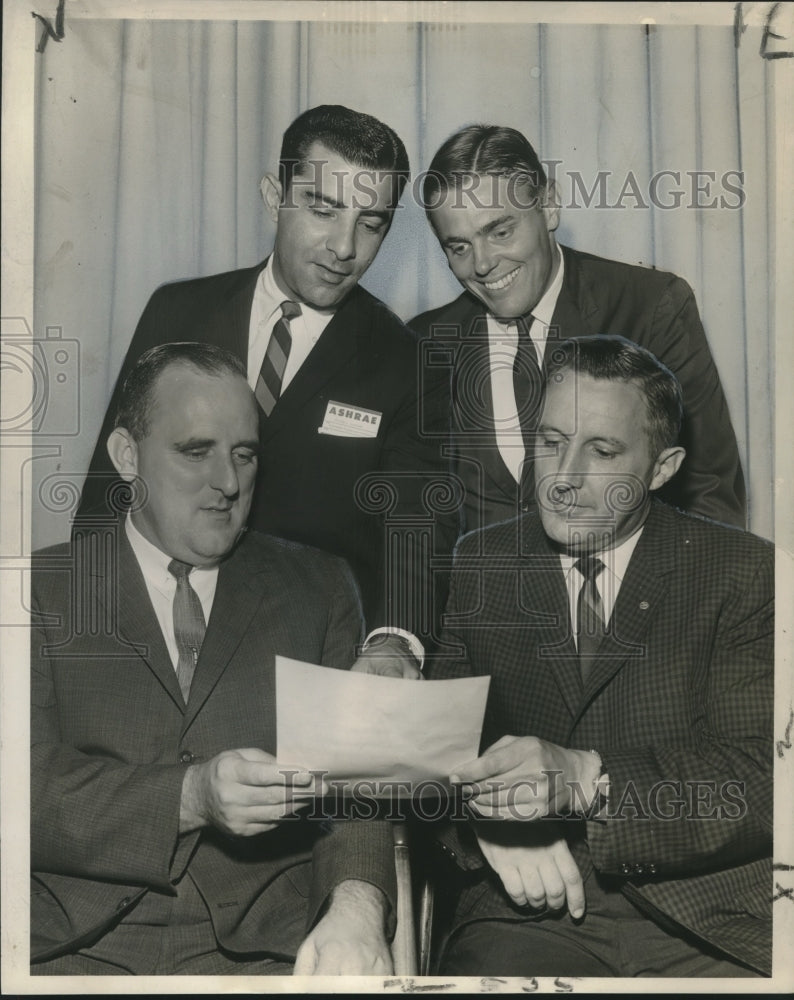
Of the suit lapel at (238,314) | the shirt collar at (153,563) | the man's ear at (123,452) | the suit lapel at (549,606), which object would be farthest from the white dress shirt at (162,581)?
the suit lapel at (549,606)

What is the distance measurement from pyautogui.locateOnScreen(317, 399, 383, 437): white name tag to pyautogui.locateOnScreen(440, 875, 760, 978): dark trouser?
3.57ft

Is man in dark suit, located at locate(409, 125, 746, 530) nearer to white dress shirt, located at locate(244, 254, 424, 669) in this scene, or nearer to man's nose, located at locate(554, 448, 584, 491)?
man's nose, located at locate(554, 448, 584, 491)

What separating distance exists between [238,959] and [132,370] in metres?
1.29

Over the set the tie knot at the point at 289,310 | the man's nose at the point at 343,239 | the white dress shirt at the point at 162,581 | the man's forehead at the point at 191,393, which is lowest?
the white dress shirt at the point at 162,581

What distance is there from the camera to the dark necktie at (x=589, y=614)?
2418 millimetres

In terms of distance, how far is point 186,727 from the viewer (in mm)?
2359

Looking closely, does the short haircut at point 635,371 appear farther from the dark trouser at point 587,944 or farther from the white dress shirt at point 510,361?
the dark trouser at point 587,944

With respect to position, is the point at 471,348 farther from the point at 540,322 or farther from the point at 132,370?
the point at 132,370

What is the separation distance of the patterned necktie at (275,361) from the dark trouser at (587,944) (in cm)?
123

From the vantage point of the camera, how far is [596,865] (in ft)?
7.72

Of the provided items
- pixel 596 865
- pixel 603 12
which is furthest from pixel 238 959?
pixel 603 12

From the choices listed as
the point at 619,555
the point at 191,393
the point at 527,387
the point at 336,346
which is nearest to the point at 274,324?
the point at 336,346

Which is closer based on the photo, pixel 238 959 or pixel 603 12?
pixel 238 959

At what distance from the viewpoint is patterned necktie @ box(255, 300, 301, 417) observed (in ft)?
8.04
